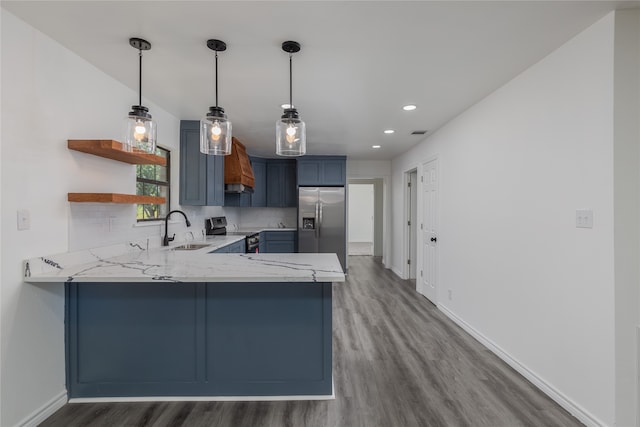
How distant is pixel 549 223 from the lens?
2.19m

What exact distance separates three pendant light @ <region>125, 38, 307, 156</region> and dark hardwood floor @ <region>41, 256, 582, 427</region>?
171cm

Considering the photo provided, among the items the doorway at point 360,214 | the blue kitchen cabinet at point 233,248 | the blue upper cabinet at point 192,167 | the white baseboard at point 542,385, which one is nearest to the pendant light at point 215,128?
the blue kitchen cabinet at point 233,248

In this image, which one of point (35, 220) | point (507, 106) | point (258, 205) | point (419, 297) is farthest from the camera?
point (258, 205)

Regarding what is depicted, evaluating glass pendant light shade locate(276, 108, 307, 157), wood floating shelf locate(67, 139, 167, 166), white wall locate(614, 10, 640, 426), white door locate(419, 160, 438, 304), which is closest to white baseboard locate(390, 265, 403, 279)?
white door locate(419, 160, 438, 304)

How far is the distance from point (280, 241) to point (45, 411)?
4.22 m

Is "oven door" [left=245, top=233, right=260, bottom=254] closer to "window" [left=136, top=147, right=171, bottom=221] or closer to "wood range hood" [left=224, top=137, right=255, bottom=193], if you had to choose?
"wood range hood" [left=224, top=137, right=255, bottom=193]

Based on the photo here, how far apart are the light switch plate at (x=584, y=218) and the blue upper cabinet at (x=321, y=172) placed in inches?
167

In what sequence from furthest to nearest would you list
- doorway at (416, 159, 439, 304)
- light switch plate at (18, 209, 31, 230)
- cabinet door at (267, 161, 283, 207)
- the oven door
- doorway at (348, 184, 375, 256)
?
doorway at (348, 184, 375, 256) → cabinet door at (267, 161, 283, 207) → the oven door → doorway at (416, 159, 439, 304) → light switch plate at (18, 209, 31, 230)

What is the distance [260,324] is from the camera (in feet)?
7.02

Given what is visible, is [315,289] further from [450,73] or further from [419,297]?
[419,297]

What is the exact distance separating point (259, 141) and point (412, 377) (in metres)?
3.81

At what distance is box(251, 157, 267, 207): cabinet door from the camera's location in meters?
6.13

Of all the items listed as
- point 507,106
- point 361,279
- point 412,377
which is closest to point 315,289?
point 412,377

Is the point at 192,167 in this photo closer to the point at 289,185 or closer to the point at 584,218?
the point at 289,185
